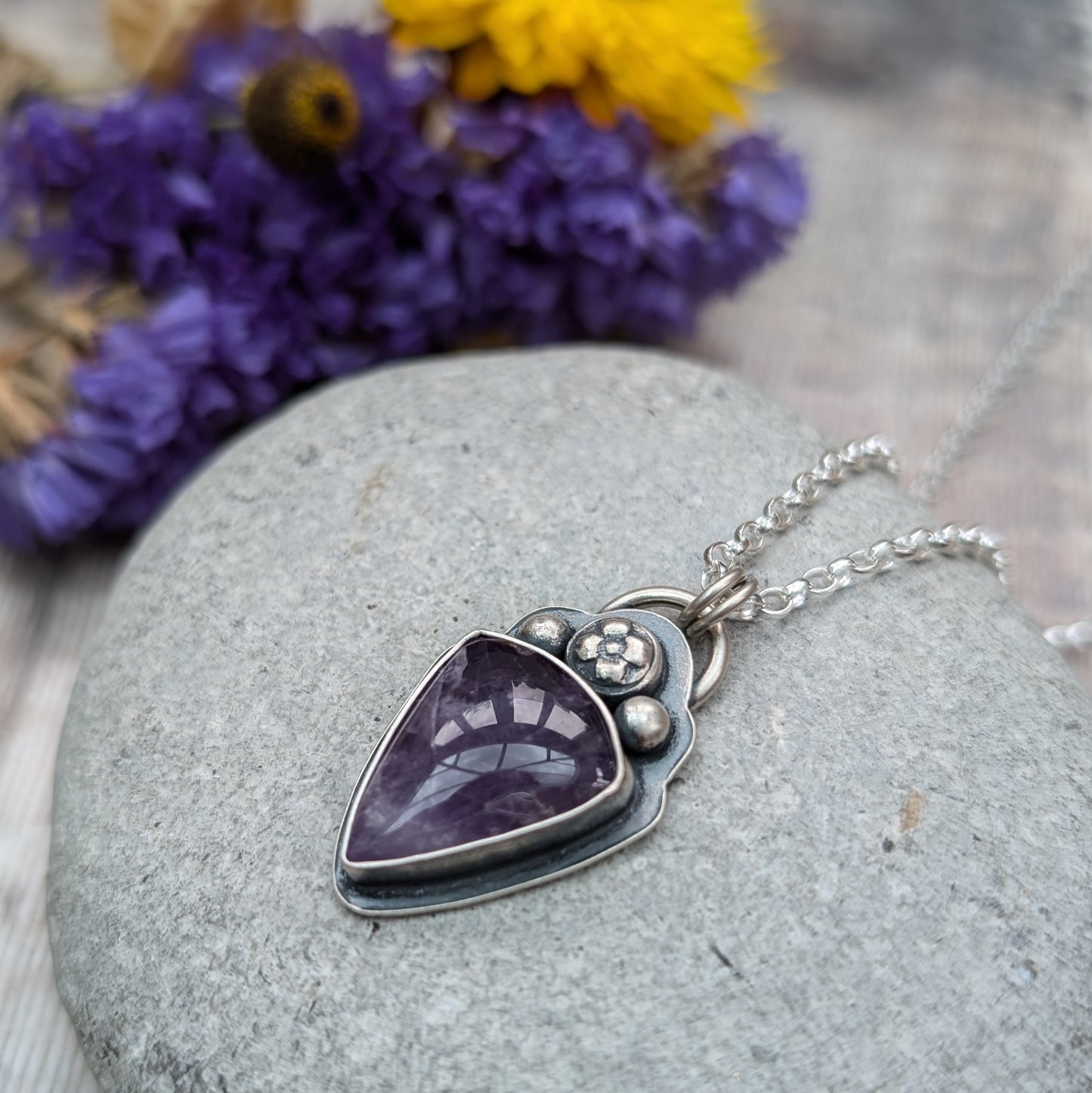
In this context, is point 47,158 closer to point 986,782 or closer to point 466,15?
point 466,15

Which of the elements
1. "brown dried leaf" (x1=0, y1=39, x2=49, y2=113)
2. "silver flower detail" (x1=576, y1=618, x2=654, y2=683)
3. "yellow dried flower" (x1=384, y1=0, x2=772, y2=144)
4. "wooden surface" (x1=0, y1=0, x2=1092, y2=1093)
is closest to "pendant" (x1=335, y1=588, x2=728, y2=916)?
"silver flower detail" (x1=576, y1=618, x2=654, y2=683)

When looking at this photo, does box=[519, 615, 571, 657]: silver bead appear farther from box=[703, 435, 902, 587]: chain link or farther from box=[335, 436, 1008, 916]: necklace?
box=[703, 435, 902, 587]: chain link

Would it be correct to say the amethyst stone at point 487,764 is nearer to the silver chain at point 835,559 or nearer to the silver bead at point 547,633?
the silver bead at point 547,633

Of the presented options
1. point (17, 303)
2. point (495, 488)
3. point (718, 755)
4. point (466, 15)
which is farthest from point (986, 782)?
point (17, 303)

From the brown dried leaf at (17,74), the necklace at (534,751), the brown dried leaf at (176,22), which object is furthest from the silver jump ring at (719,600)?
the brown dried leaf at (17,74)

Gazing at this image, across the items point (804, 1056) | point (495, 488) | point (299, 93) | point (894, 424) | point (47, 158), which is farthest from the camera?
point (894, 424)
